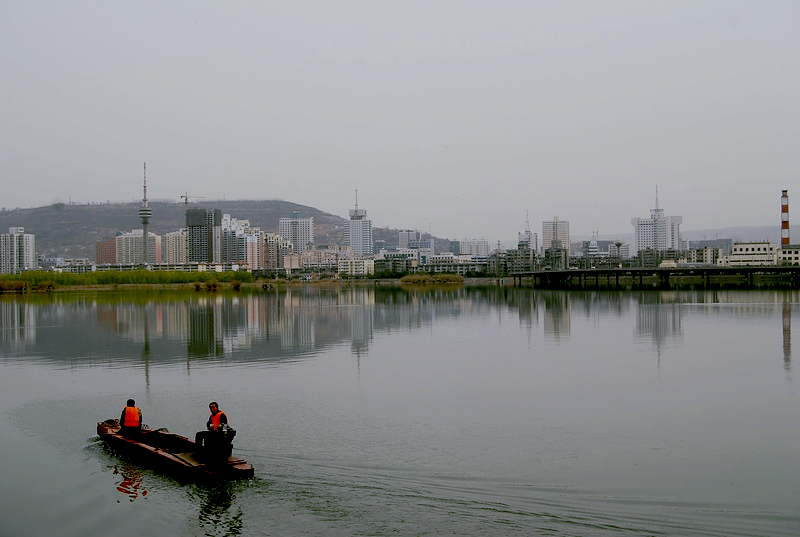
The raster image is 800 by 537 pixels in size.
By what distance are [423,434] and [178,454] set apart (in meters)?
4.83

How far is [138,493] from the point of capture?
38.4 ft

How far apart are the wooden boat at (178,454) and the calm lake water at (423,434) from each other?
0.25 metres

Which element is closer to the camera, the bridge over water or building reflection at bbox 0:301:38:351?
building reflection at bbox 0:301:38:351

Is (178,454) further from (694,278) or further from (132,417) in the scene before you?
(694,278)

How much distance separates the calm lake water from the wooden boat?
253mm

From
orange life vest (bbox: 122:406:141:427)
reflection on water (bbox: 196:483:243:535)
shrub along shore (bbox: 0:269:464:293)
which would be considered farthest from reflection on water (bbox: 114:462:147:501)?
shrub along shore (bbox: 0:269:464:293)

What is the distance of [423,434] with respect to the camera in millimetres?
15148

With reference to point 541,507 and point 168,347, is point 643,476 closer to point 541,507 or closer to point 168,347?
point 541,507

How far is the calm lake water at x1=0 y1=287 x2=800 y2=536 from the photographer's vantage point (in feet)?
34.6

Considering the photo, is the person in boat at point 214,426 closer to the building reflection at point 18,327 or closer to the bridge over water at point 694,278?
the building reflection at point 18,327

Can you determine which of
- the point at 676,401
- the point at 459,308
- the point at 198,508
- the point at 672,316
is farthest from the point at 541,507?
the point at 459,308

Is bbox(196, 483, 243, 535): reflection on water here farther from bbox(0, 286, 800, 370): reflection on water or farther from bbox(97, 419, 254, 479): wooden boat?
bbox(0, 286, 800, 370): reflection on water

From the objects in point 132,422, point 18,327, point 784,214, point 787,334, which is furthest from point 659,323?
point 784,214

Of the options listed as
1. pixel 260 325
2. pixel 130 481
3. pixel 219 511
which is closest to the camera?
pixel 219 511
